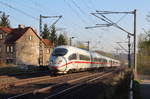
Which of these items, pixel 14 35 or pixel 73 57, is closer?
pixel 73 57

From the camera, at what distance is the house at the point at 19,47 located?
67062mm

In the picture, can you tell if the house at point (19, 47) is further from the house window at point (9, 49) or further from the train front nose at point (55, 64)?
the train front nose at point (55, 64)

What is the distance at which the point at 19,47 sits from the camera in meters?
68.1

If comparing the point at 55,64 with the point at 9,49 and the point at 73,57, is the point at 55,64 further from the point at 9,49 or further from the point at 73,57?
the point at 9,49

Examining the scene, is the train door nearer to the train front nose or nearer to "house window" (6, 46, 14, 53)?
the train front nose

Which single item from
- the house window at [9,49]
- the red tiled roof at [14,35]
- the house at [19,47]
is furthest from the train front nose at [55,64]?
the red tiled roof at [14,35]

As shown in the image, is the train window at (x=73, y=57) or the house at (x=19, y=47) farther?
the house at (x=19, y=47)

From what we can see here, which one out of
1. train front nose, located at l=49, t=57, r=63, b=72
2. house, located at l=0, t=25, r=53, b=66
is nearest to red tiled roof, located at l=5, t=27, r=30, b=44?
house, located at l=0, t=25, r=53, b=66

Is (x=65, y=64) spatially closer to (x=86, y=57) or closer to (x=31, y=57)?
(x=86, y=57)

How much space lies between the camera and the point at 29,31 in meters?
71.6

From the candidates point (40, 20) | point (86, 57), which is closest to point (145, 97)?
point (86, 57)

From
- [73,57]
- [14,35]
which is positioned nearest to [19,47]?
[14,35]

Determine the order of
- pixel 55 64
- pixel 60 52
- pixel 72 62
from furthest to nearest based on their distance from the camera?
pixel 72 62
pixel 60 52
pixel 55 64

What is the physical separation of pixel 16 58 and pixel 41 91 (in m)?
52.7
